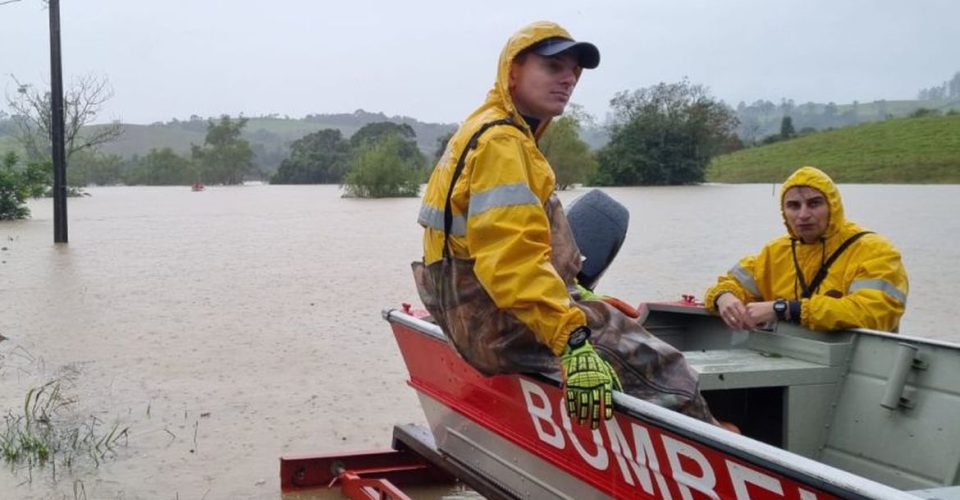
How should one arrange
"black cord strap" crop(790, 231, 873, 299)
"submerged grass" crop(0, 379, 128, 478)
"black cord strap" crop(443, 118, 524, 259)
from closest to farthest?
"black cord strap" crop(443, 118, 524, 259) < "black cord strap" crop(790, 231, 873, 299) < "submerged grass" crop(0, 379, 128, 478)

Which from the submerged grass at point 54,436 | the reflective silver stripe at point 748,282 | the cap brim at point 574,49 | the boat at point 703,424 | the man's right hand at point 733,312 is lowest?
the submerged grass at point 54,436

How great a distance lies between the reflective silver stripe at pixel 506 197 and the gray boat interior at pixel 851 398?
A: 1.25 meters

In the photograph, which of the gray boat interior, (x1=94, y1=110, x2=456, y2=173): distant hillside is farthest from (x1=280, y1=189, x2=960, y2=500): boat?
(x1=94, y1=110, x2=456, y2=173): distant hillside

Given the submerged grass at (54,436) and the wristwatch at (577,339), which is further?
the submerged grass at (54,436)

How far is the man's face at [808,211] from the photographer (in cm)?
436

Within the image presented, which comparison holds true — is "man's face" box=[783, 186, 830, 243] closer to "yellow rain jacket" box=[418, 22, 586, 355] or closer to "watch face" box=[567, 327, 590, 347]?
"yellow rain jacket" box=[418, 22, 586, 355]

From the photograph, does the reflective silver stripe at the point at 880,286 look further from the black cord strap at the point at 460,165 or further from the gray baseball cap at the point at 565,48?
the black cord strap at the point at 460,165

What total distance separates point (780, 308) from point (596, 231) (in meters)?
0.83

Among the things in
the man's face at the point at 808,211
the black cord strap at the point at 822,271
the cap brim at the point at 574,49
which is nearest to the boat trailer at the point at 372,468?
the black cord strap at the point at 822,271

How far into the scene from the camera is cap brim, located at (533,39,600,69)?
3.12 metres

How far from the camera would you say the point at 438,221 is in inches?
128

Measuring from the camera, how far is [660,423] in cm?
284

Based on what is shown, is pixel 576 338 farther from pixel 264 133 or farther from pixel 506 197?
pixel 264 133

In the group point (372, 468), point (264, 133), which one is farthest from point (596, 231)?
point (264, 133)
